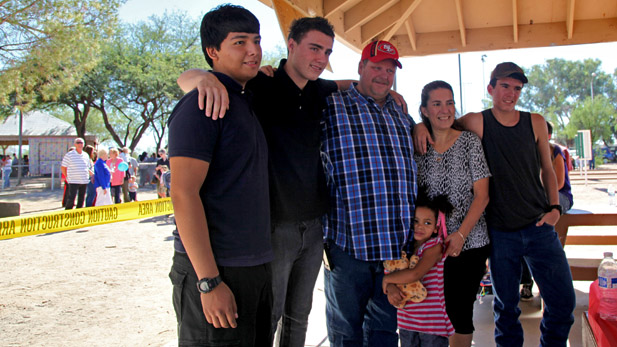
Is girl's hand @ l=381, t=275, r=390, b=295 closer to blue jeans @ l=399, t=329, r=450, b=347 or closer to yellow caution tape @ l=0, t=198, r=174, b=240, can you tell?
blue jeans @ l=399, t=329, r=450, b=347

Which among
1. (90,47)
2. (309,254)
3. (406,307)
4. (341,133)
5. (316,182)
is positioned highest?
(90,47)

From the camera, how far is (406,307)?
261 centimetres

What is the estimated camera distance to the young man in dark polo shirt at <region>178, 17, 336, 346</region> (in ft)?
7.06

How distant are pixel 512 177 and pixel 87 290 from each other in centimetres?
523

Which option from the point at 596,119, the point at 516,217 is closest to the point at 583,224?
the point at 516,217

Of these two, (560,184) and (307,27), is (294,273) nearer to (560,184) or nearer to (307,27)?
(307,27)

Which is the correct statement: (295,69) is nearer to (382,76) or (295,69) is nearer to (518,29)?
(382,76)

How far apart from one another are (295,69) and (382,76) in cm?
54

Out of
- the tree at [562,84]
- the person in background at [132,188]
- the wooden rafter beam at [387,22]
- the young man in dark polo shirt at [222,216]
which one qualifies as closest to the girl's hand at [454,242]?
the young man in dark polo shirt at [222,216]

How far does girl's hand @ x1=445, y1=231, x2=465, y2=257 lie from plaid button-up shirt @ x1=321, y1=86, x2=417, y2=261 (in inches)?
9.9

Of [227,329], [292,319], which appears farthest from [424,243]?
[227,329]

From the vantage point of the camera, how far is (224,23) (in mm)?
1760

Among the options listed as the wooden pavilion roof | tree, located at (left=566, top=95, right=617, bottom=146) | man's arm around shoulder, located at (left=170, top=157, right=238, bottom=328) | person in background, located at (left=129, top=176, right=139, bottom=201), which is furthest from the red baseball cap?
tree, located at (left=566, top=95, right=617, bottom=146)

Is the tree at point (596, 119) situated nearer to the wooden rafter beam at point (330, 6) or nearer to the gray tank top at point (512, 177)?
the wooden rafter beam at point (330, 6)
